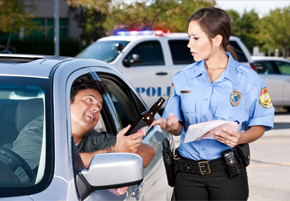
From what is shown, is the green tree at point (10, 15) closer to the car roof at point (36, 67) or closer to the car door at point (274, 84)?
the car door at point (274, 84)

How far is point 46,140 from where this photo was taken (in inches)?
84.5

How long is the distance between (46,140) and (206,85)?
3.37ft

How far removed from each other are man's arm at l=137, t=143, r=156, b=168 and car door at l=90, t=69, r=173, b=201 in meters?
0.08

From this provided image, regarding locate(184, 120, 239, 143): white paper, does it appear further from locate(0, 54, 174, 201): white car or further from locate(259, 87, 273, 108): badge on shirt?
locate(0, 54, 174, 201): white car

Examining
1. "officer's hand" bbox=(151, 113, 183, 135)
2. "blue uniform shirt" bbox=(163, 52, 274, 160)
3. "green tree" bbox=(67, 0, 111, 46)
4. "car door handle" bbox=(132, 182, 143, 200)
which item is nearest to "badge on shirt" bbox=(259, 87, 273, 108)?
"blue uniform shirt" bbox=(163, 52, 274, 160)

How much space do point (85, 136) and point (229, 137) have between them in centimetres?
105

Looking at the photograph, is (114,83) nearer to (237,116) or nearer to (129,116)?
(129,116)

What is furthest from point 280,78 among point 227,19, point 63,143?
point 63,143

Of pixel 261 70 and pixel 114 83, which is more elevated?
pixel 114 83

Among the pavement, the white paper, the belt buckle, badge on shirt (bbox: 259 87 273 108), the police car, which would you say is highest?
badge on shirt (bbox: 259 87 273 108)

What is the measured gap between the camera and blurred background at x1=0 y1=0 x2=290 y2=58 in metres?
20.5

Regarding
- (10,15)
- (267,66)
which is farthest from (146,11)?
(267,66)

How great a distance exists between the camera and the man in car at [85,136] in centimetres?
235

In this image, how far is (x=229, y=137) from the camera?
97.7 inches
